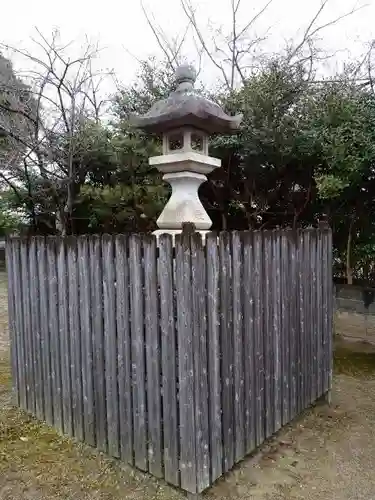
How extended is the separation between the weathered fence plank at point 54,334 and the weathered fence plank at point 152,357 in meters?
1.00

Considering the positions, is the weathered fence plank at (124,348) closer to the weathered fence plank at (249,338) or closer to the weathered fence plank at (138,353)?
the weathered fence plank at (138,353)

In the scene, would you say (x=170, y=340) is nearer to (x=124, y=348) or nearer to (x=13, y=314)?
(x=124, y=348)

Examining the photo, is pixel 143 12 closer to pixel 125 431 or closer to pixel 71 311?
pixel 71 311

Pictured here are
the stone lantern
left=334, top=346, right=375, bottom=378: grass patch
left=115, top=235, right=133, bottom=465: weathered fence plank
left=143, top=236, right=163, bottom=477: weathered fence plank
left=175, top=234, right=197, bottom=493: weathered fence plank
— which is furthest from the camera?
left=334, top=346, right=375, bottom=378: grass patch

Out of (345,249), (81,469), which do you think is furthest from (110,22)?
(81,469)

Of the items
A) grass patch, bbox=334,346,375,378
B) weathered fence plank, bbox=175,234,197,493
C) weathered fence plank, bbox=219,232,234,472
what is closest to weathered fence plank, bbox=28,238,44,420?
weathered fence plank, bbox=175,234,197,493

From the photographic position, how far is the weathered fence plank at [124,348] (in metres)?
2.48

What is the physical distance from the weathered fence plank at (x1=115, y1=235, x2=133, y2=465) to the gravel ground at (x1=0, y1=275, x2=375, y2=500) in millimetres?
228

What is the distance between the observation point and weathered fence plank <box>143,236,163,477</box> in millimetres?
2309

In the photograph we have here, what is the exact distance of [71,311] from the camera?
288 centimetres

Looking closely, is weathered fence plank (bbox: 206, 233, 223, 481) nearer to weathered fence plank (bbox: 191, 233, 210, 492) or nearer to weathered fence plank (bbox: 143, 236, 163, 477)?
weathered fence plank (bbox: 191, 233, 210, 492)

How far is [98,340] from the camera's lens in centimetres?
270

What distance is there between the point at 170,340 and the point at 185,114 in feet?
5.33

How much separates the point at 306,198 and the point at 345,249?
106 centimetres
